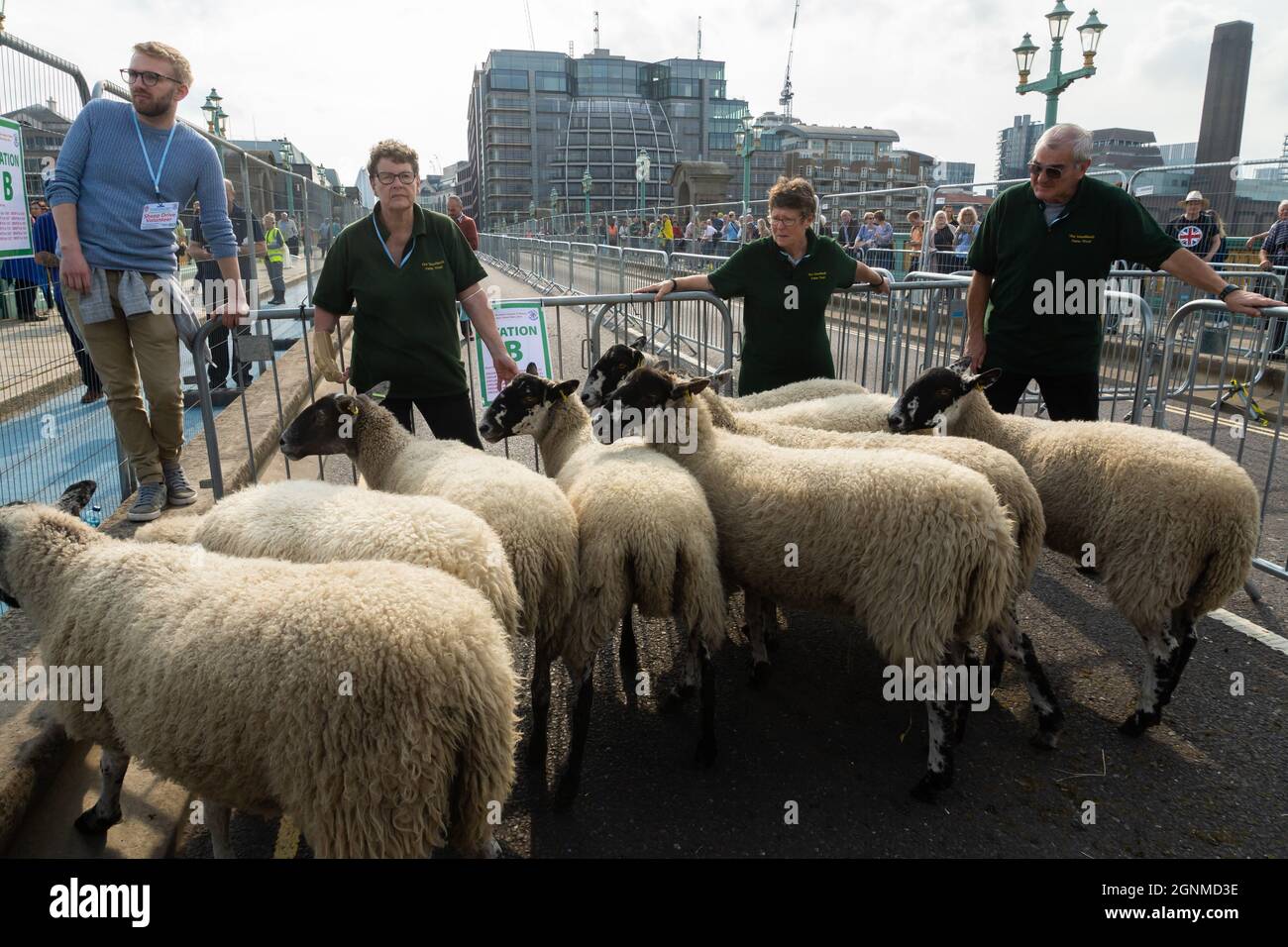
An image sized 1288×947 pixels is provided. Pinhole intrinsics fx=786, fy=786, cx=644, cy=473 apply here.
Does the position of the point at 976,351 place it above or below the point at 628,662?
above

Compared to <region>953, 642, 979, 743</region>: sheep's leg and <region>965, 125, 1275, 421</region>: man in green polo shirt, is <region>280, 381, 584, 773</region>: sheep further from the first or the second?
<region>965, 125, 1275, 421</region>: man in green polo shirt

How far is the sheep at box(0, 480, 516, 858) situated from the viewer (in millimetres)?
2004

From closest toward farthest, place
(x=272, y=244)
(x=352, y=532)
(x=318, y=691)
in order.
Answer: (x=318, y=691), (x=352, y=532), (x=272, y=244)

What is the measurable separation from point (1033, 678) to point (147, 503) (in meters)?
4.69

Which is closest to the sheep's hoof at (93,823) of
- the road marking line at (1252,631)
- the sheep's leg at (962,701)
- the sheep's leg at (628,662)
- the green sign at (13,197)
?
the sheep's leg at (628,662)

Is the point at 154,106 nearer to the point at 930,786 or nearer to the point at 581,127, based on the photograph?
the point at 930,786

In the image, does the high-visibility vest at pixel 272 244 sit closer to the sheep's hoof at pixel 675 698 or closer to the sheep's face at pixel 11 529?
the sheep's face at pixel 11 529

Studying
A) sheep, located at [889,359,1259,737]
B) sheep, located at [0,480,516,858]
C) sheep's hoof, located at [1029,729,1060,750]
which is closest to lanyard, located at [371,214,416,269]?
sheep, located at [0,480,516,858]

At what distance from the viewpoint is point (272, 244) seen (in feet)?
35.4

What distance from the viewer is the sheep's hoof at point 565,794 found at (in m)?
2.94

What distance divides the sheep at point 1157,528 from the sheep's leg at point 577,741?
2.34 metres

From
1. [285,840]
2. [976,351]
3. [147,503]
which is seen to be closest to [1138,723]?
[976,351]
